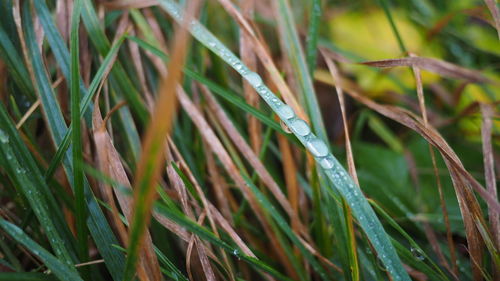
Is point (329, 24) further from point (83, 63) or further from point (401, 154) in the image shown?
point (83, 63)

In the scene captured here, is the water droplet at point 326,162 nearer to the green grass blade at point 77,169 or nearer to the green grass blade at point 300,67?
the green grass blade at point 300,67

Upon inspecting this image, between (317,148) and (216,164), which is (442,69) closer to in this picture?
(317,148)

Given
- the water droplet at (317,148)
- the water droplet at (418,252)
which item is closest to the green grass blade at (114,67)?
the water droplet at (317,148)

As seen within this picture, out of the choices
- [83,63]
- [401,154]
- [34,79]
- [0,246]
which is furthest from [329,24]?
[0,246]

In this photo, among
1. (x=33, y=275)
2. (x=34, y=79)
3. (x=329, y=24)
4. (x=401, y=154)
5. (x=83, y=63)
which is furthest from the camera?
(x=329, y=24)

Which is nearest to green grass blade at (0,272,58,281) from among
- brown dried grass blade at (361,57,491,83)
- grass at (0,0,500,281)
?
grass at (0,0,500,281)

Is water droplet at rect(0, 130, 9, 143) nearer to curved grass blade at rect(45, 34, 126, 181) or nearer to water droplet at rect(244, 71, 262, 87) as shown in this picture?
curved grass blade at rect(45, 34, 126, 181)

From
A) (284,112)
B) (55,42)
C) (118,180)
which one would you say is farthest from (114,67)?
(284,112)
